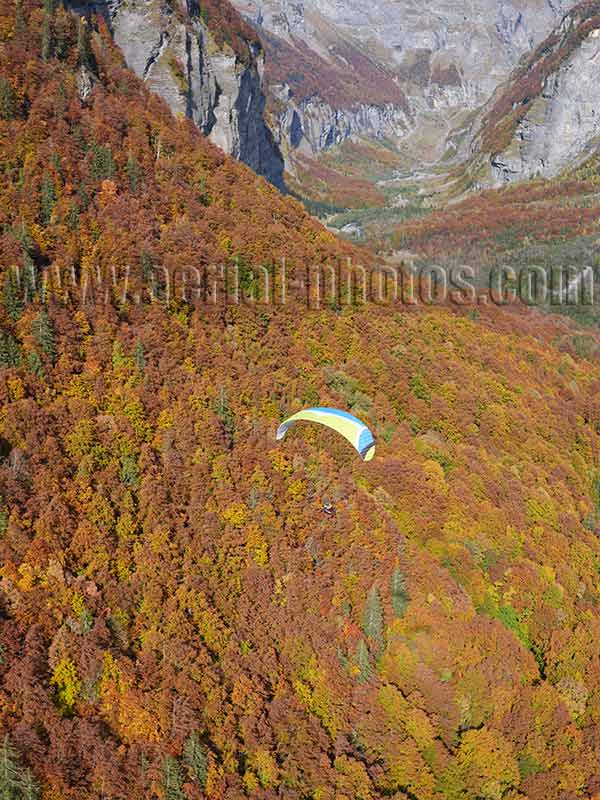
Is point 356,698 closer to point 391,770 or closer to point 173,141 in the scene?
point 391,770

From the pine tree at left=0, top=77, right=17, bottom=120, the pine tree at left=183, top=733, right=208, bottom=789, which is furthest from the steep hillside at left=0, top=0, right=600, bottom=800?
the pine tree at left=0, top=77, right=17, bottom=120

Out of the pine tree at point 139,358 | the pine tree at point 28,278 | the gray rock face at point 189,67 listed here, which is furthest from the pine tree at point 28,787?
the gray rock face at point 189,67

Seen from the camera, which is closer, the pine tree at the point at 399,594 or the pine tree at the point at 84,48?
the pine tree at the point at 399,594

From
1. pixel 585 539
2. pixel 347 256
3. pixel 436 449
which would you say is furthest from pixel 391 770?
pixel 347 256

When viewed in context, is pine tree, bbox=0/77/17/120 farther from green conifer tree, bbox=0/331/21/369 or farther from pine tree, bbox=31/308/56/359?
green conifer tree, bbox=0/331/21/369

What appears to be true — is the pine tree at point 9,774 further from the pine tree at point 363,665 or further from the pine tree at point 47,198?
the pine tree at point 47,198

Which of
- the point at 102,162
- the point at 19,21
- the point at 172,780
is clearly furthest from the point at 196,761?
the point at 19,21

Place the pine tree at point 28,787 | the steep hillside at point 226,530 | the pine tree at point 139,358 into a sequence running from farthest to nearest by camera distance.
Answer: the pine tree at point 139,358, the steep hillside at point 226,530, the pine tree at point 28,787

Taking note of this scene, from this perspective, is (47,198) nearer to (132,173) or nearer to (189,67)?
(132,173)
